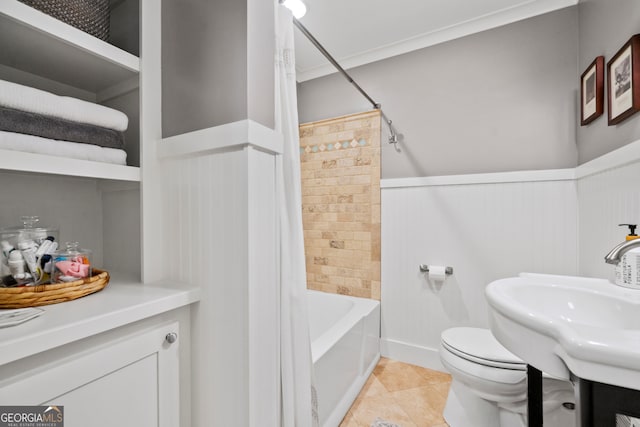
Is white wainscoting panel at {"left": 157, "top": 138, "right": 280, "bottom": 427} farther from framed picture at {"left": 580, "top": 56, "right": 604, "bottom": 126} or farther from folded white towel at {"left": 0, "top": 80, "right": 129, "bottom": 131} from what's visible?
framed picture at {"left": 580, "top": 56, "right": 604, "bottom": 126}

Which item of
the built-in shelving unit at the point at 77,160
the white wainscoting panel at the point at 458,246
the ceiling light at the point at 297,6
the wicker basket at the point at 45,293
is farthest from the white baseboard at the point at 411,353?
the ceiling light at the point at 297,6

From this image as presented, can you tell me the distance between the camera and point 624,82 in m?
1.10

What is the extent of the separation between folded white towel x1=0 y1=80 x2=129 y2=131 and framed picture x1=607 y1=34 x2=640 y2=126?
1876 mm

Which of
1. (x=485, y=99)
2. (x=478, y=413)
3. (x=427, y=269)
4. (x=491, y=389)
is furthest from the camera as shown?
(x=427, y=269)

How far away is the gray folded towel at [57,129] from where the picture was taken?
0.73 m

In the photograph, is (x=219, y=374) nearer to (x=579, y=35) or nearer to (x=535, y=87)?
(x=535, y=87)

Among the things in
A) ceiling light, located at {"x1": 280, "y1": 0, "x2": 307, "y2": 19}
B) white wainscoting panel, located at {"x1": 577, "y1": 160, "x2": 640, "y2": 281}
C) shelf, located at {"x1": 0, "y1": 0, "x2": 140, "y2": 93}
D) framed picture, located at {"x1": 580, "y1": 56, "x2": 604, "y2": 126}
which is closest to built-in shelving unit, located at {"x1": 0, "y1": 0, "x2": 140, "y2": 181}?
shelf, located at {"x1": 0, "y1": 0, "x2": 140, "y2": 93}

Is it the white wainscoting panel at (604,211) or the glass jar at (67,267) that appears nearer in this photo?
the glass jar at (67,267)

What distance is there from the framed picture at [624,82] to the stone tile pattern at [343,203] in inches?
48.5

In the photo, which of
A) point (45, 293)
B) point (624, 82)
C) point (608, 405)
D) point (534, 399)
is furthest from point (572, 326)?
point (45, 293)

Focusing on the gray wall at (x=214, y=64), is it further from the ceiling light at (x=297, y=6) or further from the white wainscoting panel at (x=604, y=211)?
the white wainscoting panel at (x=604, y=211)
